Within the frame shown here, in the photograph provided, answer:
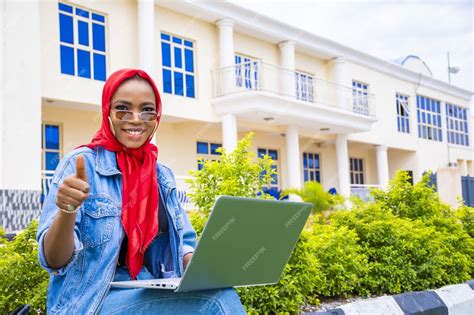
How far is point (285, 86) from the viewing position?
16.2 metres

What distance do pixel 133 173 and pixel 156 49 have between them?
1174cm

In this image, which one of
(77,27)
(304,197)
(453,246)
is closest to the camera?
(453,246)

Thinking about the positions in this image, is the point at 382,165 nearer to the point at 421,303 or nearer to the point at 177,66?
the point at 177,66

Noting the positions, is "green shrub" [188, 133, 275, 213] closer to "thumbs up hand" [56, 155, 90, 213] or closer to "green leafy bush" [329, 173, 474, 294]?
"green leafy bush" [329, 173, 474, 294]

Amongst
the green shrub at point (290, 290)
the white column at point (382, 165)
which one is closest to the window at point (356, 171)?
the white column at point (382, 165)

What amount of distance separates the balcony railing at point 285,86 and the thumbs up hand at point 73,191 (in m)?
12.2

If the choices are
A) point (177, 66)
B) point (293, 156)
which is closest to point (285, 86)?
point (293, 156)

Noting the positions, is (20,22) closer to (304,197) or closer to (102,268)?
(304,197)

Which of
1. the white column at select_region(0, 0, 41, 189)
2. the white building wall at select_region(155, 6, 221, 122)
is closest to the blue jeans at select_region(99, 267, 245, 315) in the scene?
the white column at select_region(0, 0, 41, 189)

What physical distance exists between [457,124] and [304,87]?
13592mm

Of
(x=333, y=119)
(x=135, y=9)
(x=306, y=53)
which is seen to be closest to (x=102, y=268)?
(x=135, y=9)

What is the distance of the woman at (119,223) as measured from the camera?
5.53ft

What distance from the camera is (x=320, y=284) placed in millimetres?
3717

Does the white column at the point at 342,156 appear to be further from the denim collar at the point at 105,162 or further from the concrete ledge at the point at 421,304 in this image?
the denim collar at the point at 105,162
